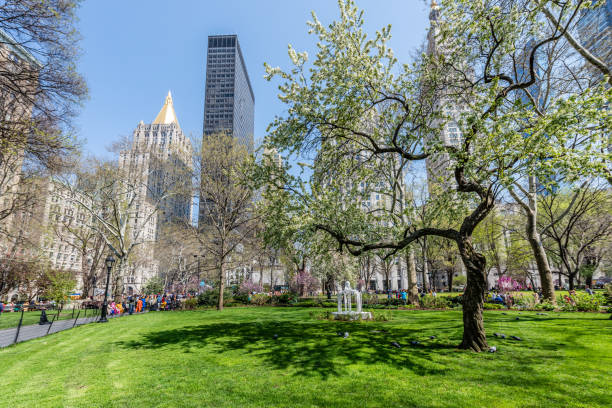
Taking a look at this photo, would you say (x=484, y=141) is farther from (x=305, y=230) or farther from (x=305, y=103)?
(x=305, y=230)

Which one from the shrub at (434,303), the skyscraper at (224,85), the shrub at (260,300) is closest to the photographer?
the shrub at (434,303)

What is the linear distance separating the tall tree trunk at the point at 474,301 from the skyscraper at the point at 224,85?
11538cm

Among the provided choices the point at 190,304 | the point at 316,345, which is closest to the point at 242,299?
the point at 190,304

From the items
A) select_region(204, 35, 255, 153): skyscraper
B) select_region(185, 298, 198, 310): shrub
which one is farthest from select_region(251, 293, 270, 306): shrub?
select_region(204, 35, 255, 153): skyscraper

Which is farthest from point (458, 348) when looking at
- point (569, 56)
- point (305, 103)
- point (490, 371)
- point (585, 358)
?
point (569, 56)

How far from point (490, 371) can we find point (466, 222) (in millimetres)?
3714

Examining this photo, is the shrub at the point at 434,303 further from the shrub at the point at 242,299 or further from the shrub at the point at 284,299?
the shrub at the point at 242,299

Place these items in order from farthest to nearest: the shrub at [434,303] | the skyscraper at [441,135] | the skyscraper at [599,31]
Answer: the shrub at [434,303] < the skyscraper at [599,31] < the skyscraper at [441,135]

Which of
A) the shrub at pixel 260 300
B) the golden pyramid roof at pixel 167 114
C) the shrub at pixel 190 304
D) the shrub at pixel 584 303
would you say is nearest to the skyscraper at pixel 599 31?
the shrub at pixel 584 303

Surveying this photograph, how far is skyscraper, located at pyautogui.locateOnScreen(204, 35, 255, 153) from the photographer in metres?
122

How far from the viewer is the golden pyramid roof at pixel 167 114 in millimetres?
66287

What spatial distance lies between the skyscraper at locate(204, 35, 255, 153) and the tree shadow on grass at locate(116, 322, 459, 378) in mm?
111311

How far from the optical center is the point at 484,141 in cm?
706

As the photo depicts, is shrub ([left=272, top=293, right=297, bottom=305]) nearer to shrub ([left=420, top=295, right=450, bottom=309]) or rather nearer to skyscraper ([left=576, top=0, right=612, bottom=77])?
shrub ([left=420, top=295, right=450, bottom=309])
